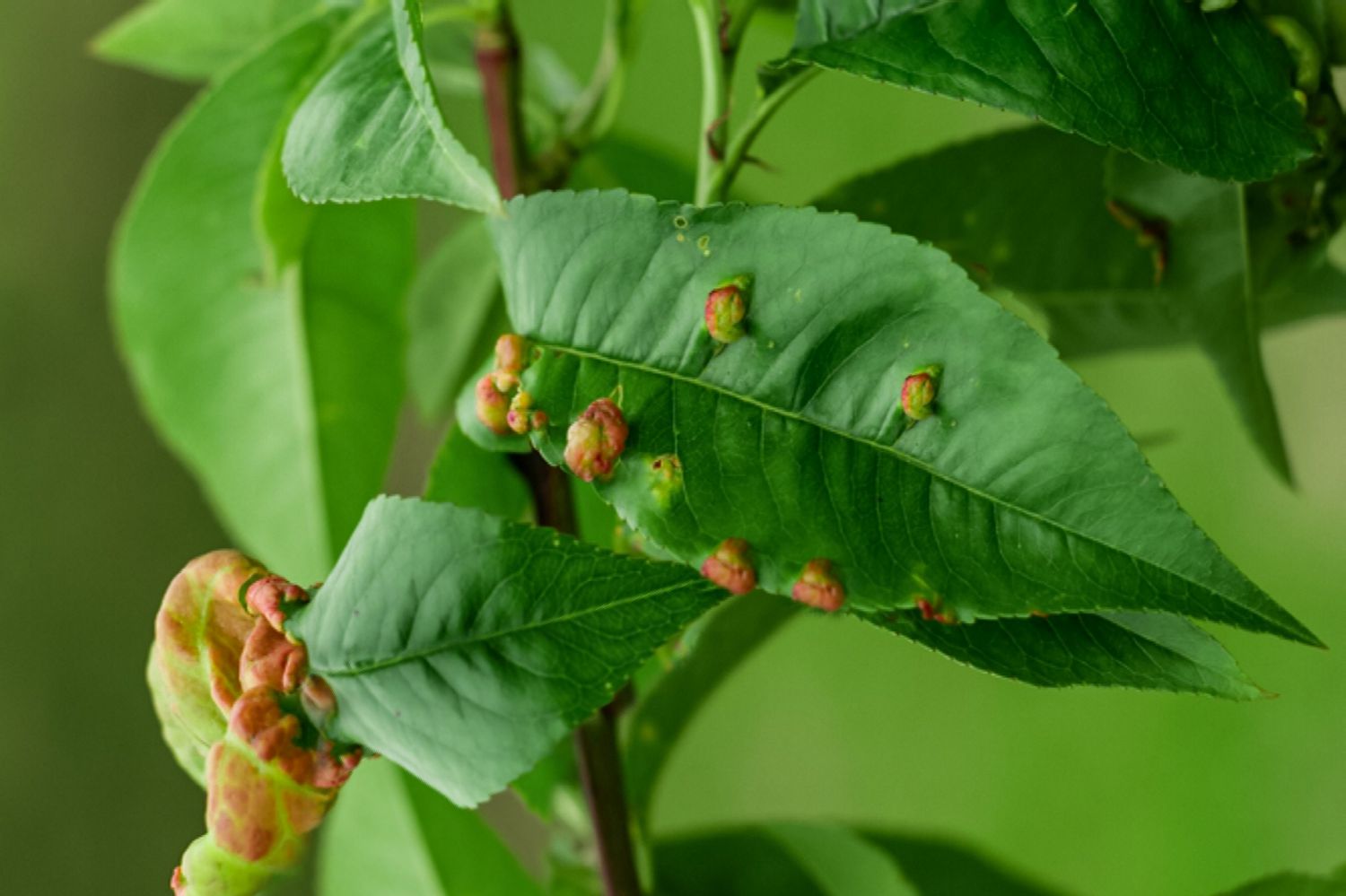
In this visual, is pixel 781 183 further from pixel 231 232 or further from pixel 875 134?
pixel 231 232

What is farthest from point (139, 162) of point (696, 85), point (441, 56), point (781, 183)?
point (441, 56)

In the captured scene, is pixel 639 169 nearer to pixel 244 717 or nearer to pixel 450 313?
pixel 450 313

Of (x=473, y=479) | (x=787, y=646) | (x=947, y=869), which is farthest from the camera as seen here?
(x=787, y=646)

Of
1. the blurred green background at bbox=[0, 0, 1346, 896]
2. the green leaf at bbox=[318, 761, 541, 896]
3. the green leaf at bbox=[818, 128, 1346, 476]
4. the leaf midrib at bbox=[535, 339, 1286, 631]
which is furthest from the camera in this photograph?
the blurred green background at bbox=[0, 0, 1346, 896]

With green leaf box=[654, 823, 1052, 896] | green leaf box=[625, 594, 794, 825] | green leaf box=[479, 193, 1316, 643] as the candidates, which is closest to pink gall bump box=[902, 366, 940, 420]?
green leaf box=[479, 193, 1316, 643]

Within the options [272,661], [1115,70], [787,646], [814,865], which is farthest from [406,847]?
[787,646]

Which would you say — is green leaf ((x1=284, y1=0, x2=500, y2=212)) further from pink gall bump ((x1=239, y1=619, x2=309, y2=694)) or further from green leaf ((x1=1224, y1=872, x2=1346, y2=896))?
green leaf ((x1=1224, y1=872, x2=1346, y2=896))
